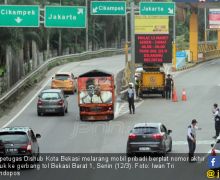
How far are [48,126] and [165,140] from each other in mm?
11761

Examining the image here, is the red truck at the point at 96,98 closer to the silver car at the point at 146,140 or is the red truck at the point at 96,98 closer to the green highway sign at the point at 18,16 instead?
the green highway sign at the point at 18,16

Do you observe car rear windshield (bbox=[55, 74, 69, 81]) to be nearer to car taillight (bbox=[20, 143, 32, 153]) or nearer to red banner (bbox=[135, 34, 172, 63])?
red banner (bbox=[135, 34, 172, 63])

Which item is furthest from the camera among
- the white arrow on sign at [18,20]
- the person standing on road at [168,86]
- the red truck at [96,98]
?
the person standing on road at [168,86]

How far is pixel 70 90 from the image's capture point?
176 ft

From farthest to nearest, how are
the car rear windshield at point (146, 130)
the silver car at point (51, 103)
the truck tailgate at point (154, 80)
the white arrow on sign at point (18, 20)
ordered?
the truck tailgate at point (154, 80), the white arrow on sign at point (18, 20), the silver car at point (51, 103), the car rear windshield at point (146, 130)

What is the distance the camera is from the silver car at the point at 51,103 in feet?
139

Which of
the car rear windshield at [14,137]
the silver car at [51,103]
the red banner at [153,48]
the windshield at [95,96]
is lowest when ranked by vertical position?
the silver car at [51,103]

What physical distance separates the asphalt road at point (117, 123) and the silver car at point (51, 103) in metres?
0.45

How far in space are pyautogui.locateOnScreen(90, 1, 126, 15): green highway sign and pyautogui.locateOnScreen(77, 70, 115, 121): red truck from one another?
9.88m

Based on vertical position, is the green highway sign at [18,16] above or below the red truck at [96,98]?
above

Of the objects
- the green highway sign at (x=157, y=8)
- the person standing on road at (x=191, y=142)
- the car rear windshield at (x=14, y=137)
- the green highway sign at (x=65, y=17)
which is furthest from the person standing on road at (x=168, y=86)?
the car rear windshield at (x=14, y=137)

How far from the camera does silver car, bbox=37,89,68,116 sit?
4225 cm

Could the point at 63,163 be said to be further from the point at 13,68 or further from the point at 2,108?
the point at 13,68

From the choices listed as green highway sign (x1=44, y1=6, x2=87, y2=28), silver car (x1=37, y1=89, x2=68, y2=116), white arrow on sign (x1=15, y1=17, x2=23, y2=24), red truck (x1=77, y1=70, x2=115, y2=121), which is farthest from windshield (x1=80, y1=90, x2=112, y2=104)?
white arrow on sign (x1=15, y1=17, x2=23, y2=24)
